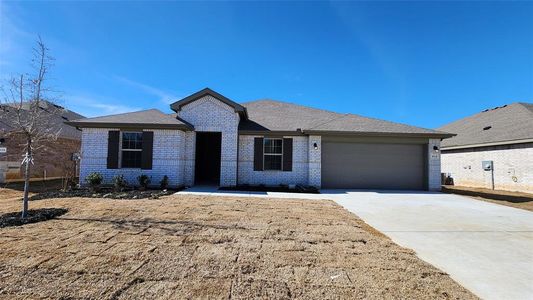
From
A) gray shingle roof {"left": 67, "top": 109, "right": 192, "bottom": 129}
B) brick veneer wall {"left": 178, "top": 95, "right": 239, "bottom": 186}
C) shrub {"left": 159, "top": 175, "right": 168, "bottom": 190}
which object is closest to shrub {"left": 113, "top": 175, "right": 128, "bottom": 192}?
shrub {"left": 159, "top": 175, "right": 168, "bottom": 190}

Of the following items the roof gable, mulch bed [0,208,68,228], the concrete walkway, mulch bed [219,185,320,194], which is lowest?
the concrete walkway

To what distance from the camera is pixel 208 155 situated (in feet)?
54.6

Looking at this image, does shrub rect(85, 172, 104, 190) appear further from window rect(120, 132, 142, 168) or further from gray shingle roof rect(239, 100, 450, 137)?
gray shingle roof rect(239, 100, 450, 137)

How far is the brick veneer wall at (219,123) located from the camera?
12.8 meters

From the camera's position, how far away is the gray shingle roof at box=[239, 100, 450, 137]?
13.2 m

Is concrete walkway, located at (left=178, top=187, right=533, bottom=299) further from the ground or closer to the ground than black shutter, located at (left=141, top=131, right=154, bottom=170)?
closer to the ground

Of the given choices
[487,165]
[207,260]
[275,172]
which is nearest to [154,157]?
[275,172]

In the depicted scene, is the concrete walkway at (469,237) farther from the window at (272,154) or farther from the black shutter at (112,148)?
the black shutter at (112,148)

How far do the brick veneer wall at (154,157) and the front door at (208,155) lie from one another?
4.17 metres

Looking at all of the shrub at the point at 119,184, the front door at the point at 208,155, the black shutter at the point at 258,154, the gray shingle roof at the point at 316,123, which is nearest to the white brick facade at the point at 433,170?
the gray shingle roof at the point at 316,123

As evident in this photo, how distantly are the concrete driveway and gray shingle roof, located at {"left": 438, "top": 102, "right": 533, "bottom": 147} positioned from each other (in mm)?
7707

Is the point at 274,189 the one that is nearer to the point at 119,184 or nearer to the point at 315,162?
the point at 315,162

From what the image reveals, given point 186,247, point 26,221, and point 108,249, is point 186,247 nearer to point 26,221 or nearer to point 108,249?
point 108,249

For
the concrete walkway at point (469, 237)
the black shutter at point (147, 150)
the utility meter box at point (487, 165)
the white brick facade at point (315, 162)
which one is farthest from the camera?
the utility meter box at point (487, 165)
